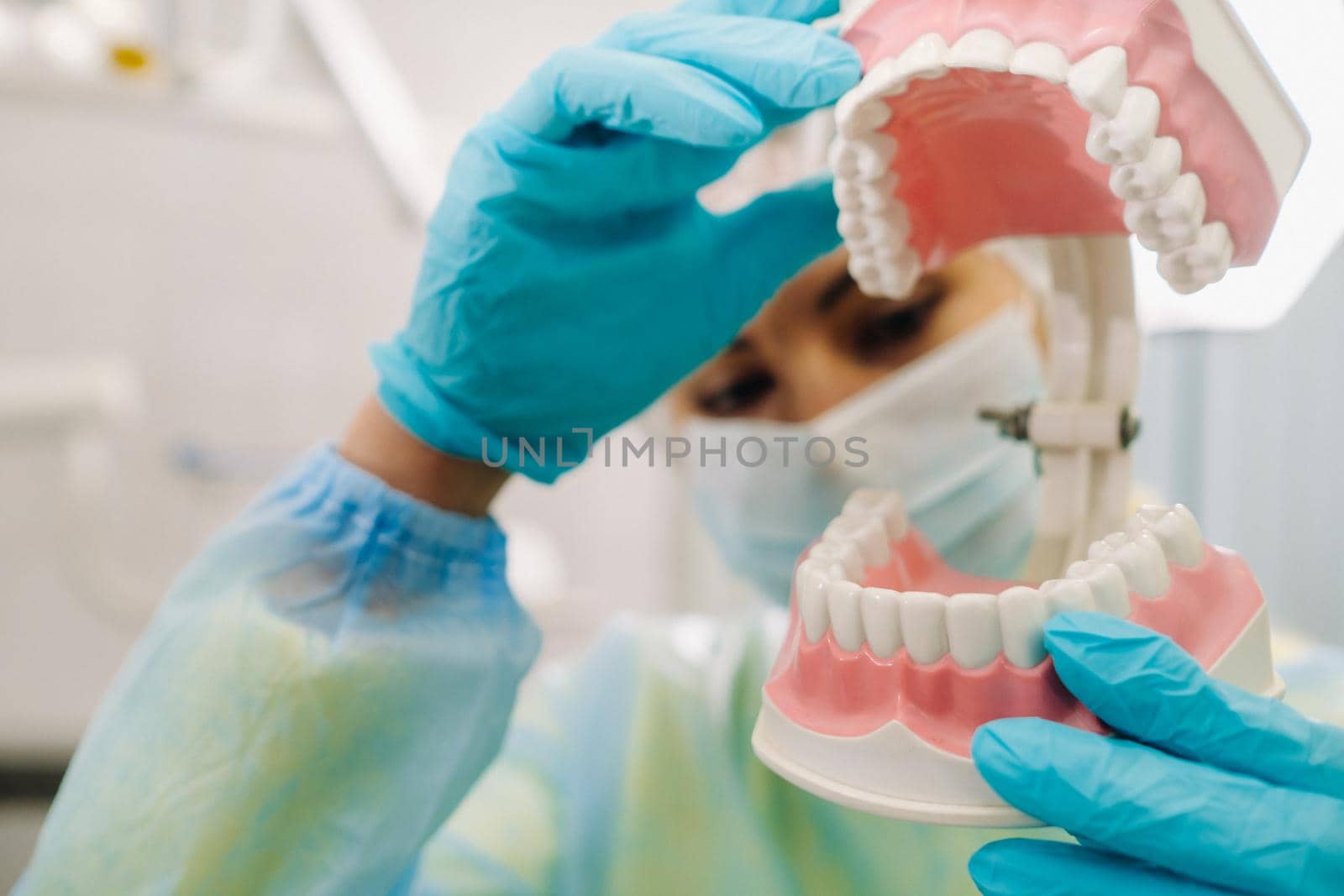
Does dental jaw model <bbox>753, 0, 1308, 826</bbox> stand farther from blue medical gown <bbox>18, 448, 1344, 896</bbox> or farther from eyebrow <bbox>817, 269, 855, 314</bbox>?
eyebrow <bbox>817, 269, 855, 314</bbox>

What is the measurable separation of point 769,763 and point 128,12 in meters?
2.15

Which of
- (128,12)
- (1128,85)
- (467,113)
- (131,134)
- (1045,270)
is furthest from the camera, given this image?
(467,113)

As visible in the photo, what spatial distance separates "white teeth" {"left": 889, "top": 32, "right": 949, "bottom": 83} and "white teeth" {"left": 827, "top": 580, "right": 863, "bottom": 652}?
0.93 feet

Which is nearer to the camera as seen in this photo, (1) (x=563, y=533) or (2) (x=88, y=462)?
(2) (x=88, y=462)

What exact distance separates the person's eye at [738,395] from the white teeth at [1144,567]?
2.07 ft

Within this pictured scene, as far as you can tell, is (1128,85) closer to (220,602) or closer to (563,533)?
(220,602)

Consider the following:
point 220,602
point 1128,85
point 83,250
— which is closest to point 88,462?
point 83,250

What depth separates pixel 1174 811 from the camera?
533 mm

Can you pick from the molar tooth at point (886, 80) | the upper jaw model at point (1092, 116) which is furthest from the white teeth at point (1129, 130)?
the molar tooth at point (886, 80)

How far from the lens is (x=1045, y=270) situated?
1027mm

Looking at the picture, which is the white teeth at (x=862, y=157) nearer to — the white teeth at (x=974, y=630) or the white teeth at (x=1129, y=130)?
the white teeth at (x=1129, y=130)

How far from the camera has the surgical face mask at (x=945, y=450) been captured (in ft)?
3.38

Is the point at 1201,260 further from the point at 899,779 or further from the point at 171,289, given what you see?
the point at 171,289

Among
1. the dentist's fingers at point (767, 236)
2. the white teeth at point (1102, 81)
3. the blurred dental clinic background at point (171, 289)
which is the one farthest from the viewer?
the blurred dental clinic background at point (171, 289)
